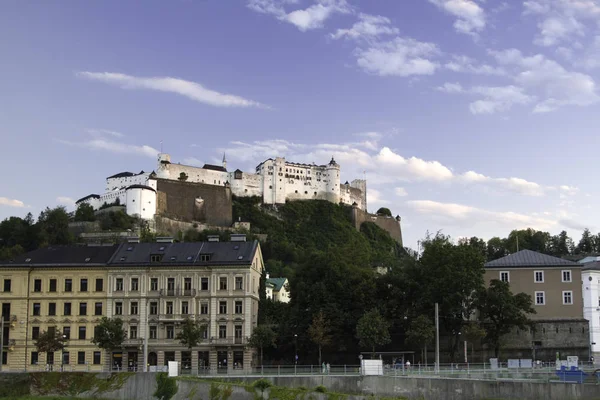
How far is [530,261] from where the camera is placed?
243ft

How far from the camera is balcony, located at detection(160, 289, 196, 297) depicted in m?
68.3

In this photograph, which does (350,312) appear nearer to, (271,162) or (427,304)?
(427,304)

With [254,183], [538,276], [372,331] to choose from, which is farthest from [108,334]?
[254,183]

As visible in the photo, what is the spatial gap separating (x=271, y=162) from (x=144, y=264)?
11044 centimetres

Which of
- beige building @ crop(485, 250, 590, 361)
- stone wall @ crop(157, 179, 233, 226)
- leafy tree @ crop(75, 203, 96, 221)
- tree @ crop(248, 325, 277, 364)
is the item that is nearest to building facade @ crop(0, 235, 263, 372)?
tree @ crop(248, 325, 277, 364)

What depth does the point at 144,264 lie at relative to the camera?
228ft

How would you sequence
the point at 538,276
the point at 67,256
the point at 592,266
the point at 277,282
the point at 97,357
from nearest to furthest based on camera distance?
the point at 97,357 → the point at 67,256 → the point at 538,276 → the point at 592,266 → the point at 277,282

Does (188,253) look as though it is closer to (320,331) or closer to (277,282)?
(320,331)

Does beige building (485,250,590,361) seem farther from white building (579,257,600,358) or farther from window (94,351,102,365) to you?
window (94,351,102,365)

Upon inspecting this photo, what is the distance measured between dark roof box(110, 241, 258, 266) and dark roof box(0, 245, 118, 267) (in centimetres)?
130

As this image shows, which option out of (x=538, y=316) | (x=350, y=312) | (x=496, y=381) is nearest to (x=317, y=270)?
(x=350, y=312)

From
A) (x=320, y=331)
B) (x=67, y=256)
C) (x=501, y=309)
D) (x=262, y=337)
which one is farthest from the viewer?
(x=67, y=256)

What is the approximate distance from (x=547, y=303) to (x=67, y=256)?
43.4 m

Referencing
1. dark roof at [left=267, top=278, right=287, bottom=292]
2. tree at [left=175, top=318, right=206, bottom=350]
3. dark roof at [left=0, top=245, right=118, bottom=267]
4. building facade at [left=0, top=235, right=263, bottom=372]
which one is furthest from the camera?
dark roof at [left=267, top=278, right=287, bottom=292]
